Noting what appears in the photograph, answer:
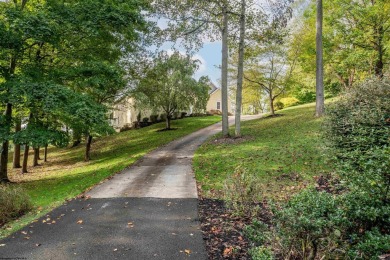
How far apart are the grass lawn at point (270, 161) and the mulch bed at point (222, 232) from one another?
1102mm

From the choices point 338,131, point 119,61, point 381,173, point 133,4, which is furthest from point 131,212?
point 119,61

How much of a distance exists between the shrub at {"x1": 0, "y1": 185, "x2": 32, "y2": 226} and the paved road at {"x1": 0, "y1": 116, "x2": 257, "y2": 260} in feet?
3.61

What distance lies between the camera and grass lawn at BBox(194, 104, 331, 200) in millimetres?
9360

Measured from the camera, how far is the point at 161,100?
81.8 ft

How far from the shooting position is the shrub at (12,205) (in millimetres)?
7616

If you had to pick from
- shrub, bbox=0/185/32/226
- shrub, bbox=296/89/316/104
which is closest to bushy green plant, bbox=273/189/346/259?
shrub, bbox=0/185/32/226

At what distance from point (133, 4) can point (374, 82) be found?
1201 cm

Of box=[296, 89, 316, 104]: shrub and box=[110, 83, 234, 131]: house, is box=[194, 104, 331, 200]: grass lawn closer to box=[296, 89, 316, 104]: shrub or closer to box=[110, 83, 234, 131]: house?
box=[110, 83, 234, 131]: house

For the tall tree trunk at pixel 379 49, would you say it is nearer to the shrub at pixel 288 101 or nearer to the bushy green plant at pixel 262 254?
the bushy green plant at pixel 262 254

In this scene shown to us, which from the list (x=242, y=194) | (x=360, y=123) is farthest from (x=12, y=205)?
(x=360, y=123)

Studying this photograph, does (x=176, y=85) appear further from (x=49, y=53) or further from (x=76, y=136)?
(x=49, y=53)

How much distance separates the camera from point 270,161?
11.7m

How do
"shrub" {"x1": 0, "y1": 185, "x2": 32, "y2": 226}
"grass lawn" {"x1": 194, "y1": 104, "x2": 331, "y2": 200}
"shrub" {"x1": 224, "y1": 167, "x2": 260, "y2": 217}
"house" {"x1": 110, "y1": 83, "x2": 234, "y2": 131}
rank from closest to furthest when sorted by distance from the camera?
1. "shrub" {"x1": 224, "y1": 167, "x2": 260, "y2": 217}
2. "shrub" {"x1": 0, "y1": 185, "x2": 32, "y2": 226}
3. "grass lawn" {"x1": 194, "y1": 104, "x2": 331, "y2": 200}
4. "house" {"x1": 110, "y1": 83, "x2": 234, "y2": 131}

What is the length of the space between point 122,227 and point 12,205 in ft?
12.4
